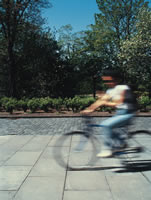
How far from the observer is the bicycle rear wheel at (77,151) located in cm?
358

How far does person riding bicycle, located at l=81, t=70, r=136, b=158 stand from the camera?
3.50m

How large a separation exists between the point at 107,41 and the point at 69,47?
1206 centimetres

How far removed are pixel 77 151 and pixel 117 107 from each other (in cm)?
126

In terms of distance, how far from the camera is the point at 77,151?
3.80 meters

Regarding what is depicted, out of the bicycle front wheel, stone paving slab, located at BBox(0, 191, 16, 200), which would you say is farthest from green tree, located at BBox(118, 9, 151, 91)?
stone paving slab, located at BBox(0, 191, 16, 200)

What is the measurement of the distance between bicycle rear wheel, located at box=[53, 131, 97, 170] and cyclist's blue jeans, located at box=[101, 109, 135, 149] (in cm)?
29

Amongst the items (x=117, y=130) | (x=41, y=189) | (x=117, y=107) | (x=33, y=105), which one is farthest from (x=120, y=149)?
(x=33, y=105)

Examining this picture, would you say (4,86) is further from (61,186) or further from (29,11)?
(61,186)

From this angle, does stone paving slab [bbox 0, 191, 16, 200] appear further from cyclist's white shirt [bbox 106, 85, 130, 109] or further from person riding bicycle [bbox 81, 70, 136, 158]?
cyclist's white shirt [bbox 106, 85, 130, 109]

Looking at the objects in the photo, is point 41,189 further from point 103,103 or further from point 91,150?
point 103,103

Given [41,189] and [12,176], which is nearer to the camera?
[41,189]

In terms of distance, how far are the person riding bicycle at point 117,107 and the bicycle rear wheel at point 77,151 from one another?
0.32 m

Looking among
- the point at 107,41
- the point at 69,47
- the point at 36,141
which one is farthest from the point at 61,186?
the point at 69,47

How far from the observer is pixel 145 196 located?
8.76 feet
